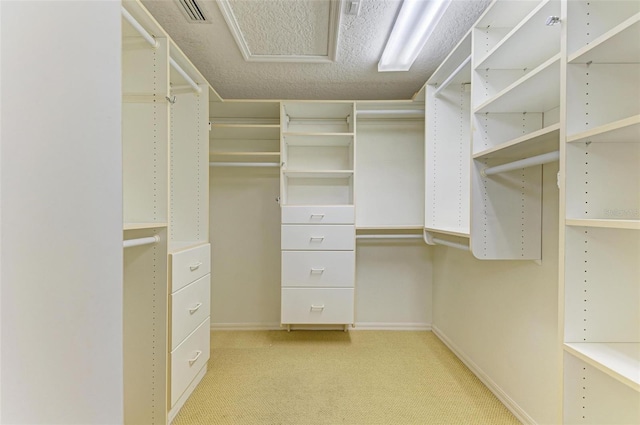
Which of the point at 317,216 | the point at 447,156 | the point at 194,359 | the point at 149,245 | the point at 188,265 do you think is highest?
the point at 447,156

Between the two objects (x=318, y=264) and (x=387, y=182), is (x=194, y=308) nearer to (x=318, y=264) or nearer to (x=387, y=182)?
(x=318, y=264)

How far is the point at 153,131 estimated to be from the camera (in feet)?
4.51

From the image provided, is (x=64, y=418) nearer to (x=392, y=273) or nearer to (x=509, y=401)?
(x=509, y=401)

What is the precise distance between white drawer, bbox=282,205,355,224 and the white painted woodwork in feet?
1.40

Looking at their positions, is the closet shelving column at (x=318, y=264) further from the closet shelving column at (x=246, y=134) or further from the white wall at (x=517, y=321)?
the white wall at (x=517, y=321)

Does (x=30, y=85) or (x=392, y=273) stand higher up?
(x=30, y=85)

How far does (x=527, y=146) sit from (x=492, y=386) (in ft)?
4.72

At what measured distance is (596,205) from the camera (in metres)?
0.84

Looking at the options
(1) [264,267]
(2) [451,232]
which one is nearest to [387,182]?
(2) [451,232]

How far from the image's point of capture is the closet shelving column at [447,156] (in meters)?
2.08

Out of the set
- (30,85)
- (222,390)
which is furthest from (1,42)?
(222,390)

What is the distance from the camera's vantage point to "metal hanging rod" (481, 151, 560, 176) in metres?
1.02

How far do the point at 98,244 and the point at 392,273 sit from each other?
8.16 ft

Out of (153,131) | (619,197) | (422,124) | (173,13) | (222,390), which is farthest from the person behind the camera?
(422,124)
